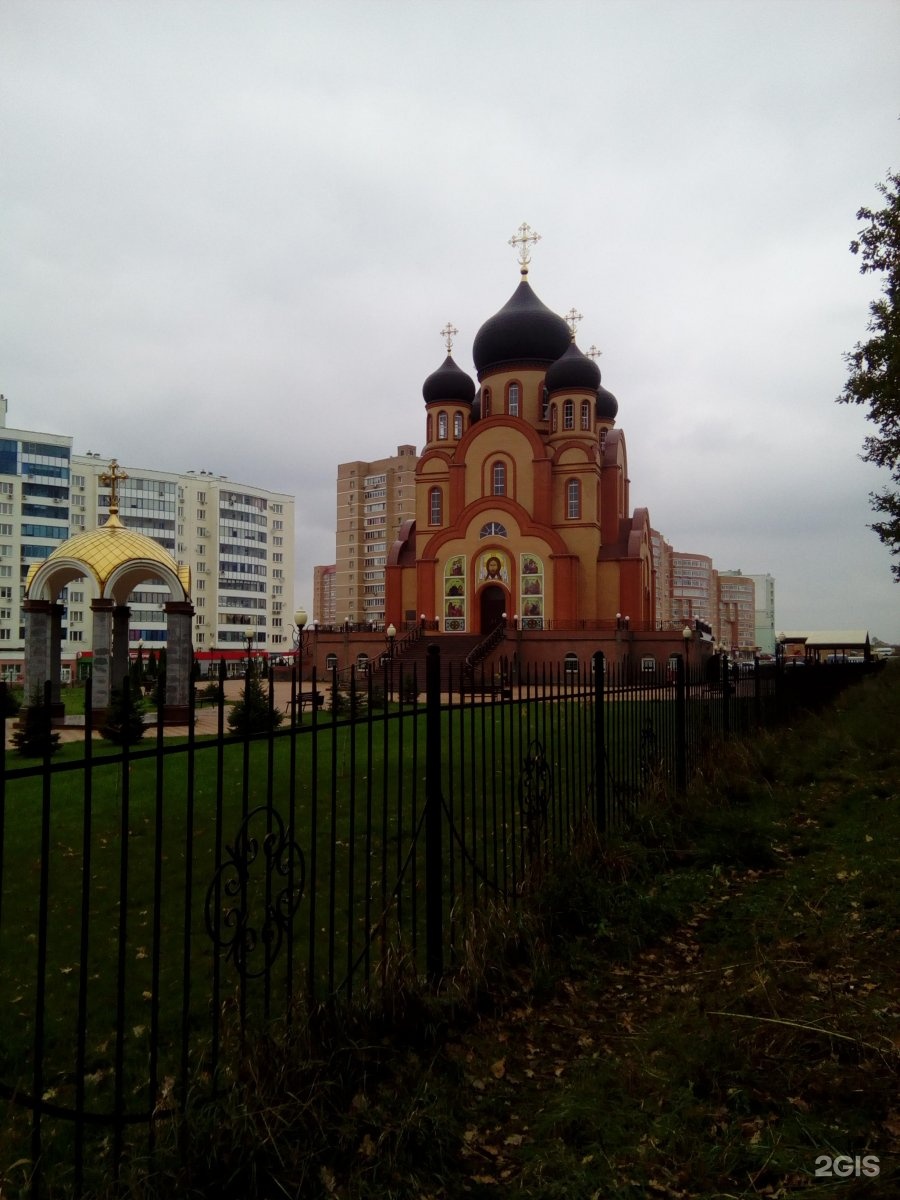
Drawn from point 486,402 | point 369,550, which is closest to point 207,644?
point 369,550

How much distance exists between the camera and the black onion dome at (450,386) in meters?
37.6

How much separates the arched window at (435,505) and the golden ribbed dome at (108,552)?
66.8 feet

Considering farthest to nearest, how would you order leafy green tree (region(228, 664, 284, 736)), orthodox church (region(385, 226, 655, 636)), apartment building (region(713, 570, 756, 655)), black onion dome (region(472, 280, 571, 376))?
apartment building (region(713, 570, 756, 655)) < black onion dome (region(472, 280, 571, 376)) < orthodox church (region(385, 226, 655, 636)) < leafy green tree (region(228, 664, 284, 736))

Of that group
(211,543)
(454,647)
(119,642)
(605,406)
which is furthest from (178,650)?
(211,543)

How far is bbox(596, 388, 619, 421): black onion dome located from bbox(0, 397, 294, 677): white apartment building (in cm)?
2753

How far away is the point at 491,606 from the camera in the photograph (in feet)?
115

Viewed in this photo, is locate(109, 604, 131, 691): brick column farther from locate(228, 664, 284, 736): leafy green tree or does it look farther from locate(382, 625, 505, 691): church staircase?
locate(228, 664, 284, 736): leafy green tree

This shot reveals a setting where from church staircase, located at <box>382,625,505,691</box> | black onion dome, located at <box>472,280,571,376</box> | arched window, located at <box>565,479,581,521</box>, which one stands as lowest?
church staircase, located at <box>382,625,505,691</box>

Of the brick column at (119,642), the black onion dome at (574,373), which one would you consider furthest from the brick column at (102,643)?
the black onion dome at (574,373)

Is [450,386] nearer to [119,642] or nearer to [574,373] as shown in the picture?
[574,373]

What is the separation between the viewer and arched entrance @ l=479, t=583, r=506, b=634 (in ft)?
114

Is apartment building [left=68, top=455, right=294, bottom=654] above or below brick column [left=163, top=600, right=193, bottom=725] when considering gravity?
above

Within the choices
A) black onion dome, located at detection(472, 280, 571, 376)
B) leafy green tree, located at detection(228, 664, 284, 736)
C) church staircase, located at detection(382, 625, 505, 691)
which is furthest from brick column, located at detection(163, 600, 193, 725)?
black onion dome, located at detection(472, 280, 571, 376)

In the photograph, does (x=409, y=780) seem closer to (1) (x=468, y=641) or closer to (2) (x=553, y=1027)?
(2) (x=553, y=1027)
